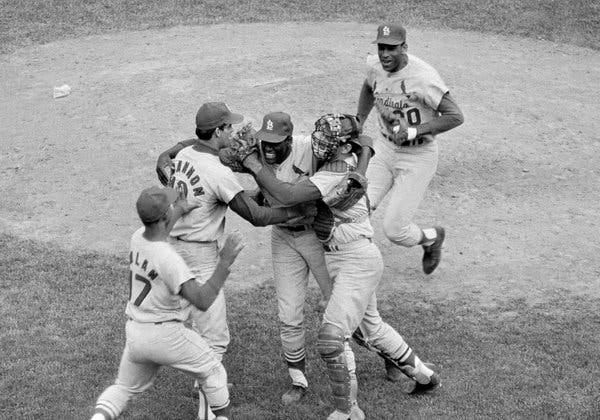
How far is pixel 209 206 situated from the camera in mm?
7430

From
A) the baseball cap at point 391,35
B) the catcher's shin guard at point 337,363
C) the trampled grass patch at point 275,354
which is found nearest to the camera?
the catcher's shin guard at point 337,363

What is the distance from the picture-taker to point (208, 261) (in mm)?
7586

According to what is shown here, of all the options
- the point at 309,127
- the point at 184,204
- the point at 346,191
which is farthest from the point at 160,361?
the point at 309,127

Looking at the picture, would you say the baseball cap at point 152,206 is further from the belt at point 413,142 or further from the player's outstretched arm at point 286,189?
the belt at point 413,142

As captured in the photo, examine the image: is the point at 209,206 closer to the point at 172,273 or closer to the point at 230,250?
the point at 230,250

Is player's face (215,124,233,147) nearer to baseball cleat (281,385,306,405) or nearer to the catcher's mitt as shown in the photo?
the catcher's mitt

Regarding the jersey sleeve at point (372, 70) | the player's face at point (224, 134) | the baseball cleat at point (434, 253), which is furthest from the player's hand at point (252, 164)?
the baseball cleat at point (434, 253)

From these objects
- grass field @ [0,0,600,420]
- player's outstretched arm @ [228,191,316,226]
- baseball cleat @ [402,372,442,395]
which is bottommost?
grass field @ [0,0,600,420]

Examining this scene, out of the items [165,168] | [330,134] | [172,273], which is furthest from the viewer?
[165,168]

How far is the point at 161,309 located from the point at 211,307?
0.86m

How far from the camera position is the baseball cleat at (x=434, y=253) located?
9.48 m

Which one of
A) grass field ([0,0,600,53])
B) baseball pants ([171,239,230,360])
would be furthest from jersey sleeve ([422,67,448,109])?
grass field ([0,0,600,53])

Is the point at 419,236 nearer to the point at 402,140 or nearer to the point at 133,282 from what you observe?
the point at 402,140

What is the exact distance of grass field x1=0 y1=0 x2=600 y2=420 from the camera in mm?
7508
